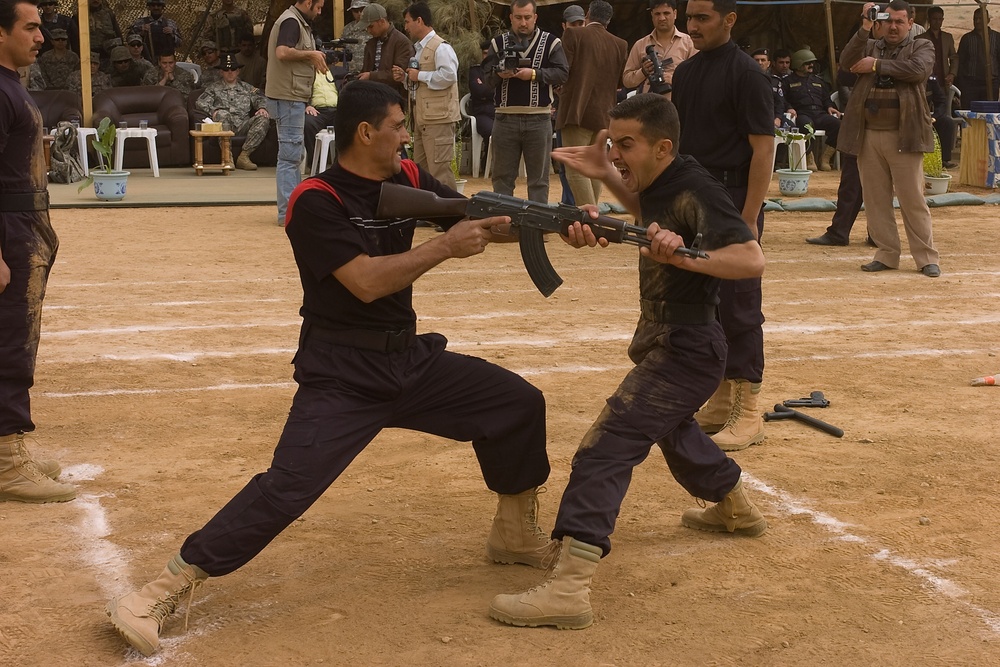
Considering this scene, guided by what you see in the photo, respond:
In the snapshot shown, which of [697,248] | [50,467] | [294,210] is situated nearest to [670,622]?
[697,248]

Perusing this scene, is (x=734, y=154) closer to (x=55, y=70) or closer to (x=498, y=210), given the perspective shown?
(x=498, y=210)

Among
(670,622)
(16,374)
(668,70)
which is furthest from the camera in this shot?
(668,70)

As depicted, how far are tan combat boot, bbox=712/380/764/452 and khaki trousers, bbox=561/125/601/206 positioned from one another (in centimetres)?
600

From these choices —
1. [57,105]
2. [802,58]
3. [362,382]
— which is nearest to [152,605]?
[362,382]

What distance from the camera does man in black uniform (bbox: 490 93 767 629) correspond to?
13.4ft

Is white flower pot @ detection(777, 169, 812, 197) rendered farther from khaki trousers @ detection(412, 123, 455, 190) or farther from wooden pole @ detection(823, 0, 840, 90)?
khaki trousers @ detection(412, 123, 455, 190)

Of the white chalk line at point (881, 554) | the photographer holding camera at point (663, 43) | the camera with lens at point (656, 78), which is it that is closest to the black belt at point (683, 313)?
the white chalk line at point (881, 554)

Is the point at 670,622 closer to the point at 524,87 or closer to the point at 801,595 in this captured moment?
the point at 801,595

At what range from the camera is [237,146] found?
1841 cm

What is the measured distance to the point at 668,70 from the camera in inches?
413

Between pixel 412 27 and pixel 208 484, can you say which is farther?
pixel 412 27

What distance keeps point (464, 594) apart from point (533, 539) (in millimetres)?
393

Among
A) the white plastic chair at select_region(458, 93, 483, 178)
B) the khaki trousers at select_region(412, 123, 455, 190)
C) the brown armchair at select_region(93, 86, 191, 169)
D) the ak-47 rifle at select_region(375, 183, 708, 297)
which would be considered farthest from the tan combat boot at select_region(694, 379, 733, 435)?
the brown armchair at select_region(93, 86, 191, 169)

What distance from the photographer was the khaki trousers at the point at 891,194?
10344mm
